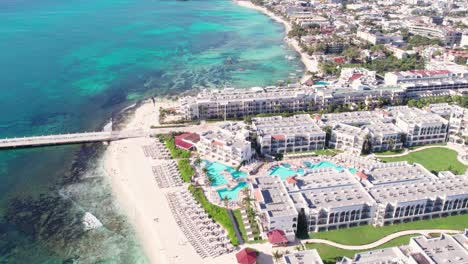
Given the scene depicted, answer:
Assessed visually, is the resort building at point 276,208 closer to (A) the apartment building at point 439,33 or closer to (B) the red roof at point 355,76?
(B) the red roof at point 355,76

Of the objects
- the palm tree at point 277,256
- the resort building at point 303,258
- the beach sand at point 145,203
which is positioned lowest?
the beach sand at point 145,203

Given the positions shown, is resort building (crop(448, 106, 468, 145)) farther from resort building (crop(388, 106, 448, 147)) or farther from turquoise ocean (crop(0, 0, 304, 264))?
turquoise ocean (crop(0, 0, 304, 264))

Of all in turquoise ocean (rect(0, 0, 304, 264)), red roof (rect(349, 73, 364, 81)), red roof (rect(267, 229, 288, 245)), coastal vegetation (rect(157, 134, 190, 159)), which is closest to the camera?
red roof (rect(267, 229, 288, 245))

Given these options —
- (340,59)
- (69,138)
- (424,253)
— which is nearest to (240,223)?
(424,253)

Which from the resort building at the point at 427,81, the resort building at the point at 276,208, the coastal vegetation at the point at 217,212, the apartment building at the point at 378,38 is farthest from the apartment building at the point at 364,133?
the apartment building at the point at 378,38

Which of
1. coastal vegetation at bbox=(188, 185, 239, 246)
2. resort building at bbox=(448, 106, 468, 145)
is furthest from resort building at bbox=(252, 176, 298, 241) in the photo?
resort building at bbox=(448, 106, 468, 145)

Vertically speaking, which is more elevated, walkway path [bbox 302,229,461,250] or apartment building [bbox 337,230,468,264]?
apartment building [bbox 337,230,468,264]

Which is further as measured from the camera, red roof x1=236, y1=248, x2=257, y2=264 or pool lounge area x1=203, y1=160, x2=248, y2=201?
pool lounge area x1=203, y1=160, x2=248, y2=201

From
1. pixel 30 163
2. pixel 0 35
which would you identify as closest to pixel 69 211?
pixel 30 163
